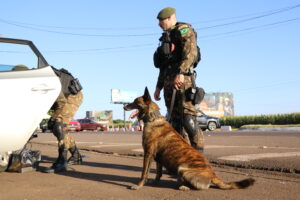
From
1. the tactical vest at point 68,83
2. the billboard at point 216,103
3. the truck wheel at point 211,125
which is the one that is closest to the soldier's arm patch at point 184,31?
the tactical vest at point 68,83

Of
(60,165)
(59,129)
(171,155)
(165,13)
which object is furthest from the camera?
(59,129)

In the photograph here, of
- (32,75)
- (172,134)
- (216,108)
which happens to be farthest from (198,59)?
(216,108)

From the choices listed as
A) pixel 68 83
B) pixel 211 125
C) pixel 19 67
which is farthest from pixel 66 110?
pixel 211 125

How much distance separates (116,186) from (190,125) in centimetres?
119

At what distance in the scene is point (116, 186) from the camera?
12.8 feet

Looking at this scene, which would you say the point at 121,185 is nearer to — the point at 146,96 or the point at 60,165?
the point at 146,96

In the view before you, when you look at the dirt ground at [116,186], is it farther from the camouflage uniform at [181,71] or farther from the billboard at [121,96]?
the billboard at [121,96]

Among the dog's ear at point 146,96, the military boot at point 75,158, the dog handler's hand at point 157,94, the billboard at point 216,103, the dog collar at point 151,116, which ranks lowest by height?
the military boot at point 75,158

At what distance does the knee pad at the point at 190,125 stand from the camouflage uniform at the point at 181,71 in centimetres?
2

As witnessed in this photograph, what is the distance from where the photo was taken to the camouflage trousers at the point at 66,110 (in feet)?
17.0

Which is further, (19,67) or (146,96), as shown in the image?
(19,67)

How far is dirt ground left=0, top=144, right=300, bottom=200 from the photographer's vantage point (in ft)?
11.0

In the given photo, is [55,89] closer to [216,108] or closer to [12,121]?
[12,121]

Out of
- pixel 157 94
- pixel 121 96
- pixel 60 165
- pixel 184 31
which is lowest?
pixel 60 165
